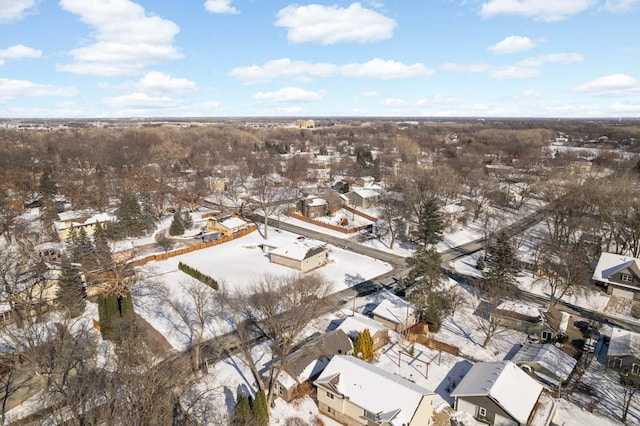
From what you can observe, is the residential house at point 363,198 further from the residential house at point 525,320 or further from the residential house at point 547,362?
the residential house at point 547,362

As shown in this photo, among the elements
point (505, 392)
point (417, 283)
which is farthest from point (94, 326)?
point (505, 392)

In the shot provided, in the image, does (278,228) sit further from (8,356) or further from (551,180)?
(551,180)

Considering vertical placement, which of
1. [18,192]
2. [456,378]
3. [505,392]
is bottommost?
[456,378]

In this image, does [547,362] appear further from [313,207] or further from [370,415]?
[313,207]

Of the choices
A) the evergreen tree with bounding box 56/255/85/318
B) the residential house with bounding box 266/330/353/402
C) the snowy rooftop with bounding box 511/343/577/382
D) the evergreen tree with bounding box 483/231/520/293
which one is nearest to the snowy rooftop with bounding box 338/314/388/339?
the residential house with bounding box 266/330/353/402

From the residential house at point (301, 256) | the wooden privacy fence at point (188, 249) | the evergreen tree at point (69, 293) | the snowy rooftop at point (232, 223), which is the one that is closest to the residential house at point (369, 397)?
the residential house at point (301, 256)
